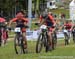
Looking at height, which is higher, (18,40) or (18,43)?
(18,40)

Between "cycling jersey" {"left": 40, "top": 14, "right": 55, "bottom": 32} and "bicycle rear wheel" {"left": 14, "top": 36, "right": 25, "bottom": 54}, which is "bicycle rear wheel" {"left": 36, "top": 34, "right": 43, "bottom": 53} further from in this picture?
"cycling jersey" {"left": 40, "top": 14, "right": 55, "bottom": 32}

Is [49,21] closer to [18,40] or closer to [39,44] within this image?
[39,44]

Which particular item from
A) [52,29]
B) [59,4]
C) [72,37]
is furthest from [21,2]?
[52,29]

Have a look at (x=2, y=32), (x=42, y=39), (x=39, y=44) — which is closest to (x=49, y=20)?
(x=42, y=39)

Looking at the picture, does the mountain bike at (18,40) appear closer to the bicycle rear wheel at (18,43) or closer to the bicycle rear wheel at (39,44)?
the bicycle rear wheel at (18,43)

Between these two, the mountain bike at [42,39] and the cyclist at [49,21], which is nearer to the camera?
the mountain bike at [42,39]

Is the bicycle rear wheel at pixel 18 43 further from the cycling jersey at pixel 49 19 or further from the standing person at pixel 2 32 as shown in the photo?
the standing person at pixel 2 32

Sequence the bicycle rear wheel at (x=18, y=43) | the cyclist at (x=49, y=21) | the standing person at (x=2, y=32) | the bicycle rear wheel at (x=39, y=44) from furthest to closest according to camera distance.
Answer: the standing person at (x=2, y=32), the cyclist at (x=49, y=21), the bicycle rear wheel at (x=18, y=43), the bicycle rear wheel at (x=39, y=44)

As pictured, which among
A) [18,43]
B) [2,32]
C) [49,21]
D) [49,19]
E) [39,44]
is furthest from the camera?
[2,32]

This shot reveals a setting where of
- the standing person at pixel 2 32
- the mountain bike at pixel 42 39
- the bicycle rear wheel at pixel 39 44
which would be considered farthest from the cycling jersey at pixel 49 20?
the standing person at pixel 2 32

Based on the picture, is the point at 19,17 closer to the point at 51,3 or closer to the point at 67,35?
the point at 67,35

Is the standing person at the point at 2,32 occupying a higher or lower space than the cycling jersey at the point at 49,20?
lower

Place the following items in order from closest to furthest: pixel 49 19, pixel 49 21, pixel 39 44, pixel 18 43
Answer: pixel 39 44 → pixel 18 43 → pixel 49 19 → pixel 49 21

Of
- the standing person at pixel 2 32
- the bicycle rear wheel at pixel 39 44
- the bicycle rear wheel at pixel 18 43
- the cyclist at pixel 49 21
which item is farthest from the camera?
the standing person at pixel 2 32
